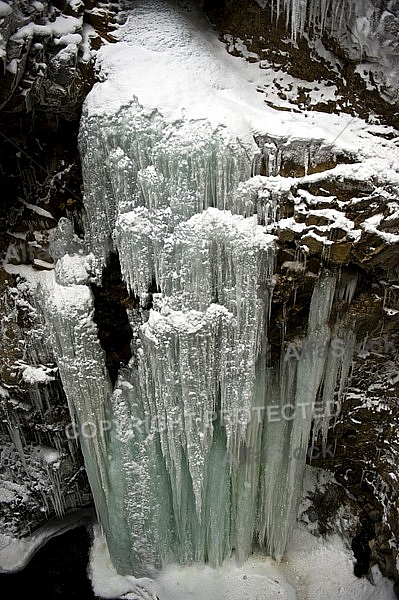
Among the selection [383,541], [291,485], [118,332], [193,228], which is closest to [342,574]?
[383,541]

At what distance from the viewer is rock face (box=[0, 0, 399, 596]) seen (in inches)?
149

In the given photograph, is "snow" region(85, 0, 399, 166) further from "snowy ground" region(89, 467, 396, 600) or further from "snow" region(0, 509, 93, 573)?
"snow" region(0, 509, 93, 573)

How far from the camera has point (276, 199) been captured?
12.5ft

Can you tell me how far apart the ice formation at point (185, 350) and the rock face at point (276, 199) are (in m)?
0.18

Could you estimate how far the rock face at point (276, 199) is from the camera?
3777 mm

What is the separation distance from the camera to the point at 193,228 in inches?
150

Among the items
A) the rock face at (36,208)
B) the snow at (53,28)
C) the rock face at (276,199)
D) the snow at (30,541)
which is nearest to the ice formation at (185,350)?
the rock face at (276,199)

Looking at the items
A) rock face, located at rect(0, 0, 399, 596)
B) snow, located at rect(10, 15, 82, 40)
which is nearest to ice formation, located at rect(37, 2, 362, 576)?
rock face, located at rect(0, 0, 399, 596)

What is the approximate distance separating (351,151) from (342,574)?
4.52 m

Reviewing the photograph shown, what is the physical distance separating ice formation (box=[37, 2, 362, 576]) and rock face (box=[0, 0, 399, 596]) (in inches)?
7.0

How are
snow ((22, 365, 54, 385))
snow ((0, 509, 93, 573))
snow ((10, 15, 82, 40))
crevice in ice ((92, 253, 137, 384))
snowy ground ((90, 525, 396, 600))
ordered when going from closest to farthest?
1. snow ((10, 15, 82, 40))
2. crevice in ice ((92, 253, 137, 384))
3. snow ((22, 365, 54, 385))
4. snowy ground ((90, 525, 396, 600))
5. snow ((0, 509, 93, 573))

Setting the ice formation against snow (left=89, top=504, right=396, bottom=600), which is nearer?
the ice formation

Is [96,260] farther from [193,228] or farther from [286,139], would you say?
[286,139]

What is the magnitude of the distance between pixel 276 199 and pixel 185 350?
1.38 m
